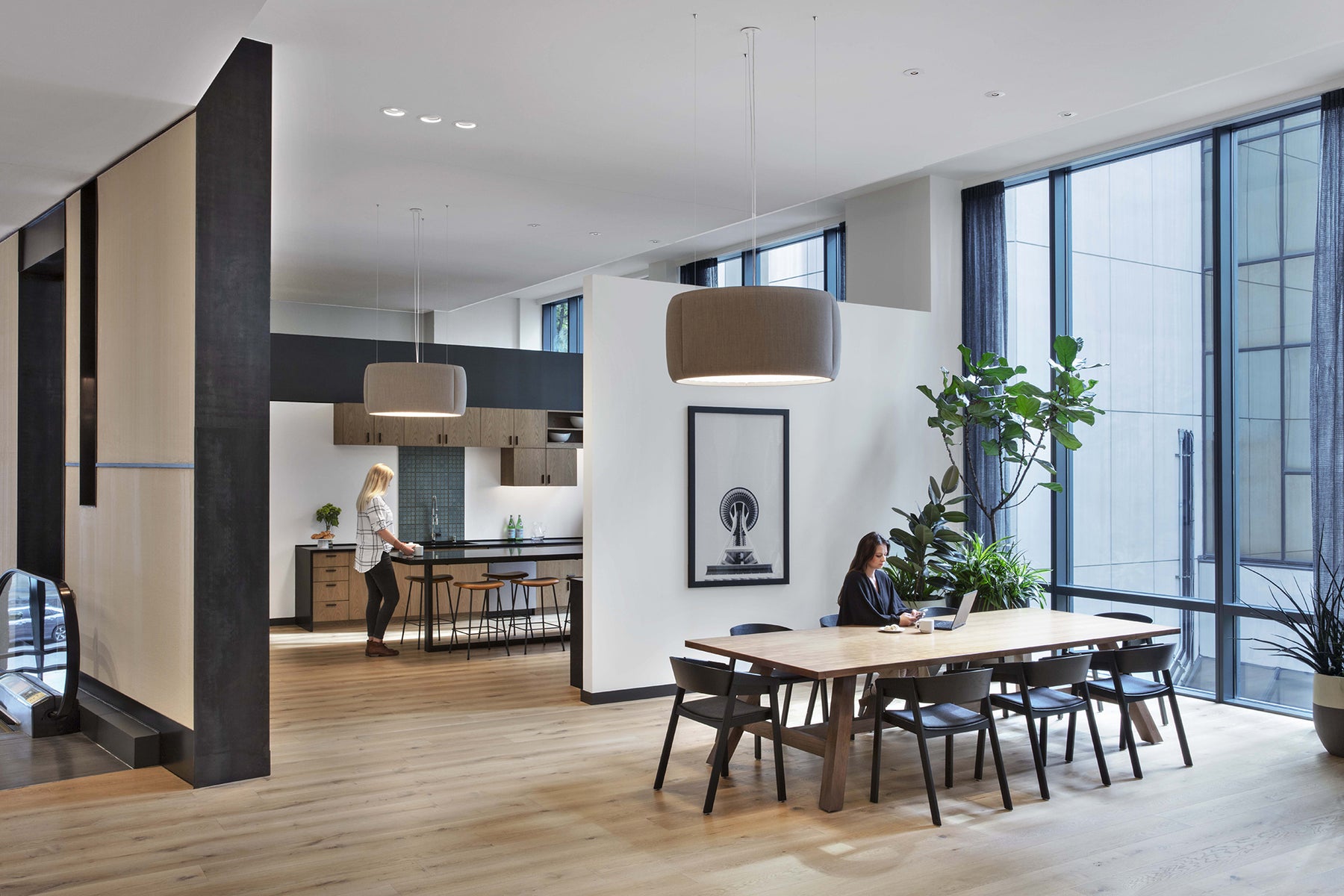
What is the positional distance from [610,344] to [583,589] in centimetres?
171

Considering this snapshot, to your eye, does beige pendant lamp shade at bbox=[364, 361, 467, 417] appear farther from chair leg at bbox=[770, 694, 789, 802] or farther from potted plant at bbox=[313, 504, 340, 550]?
chair leg at bbox=[770, 694, 789, 802]

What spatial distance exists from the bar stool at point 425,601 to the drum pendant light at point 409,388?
6.06 ft

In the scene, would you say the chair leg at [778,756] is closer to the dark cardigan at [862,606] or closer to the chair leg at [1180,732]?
the dark cardigan at [862,606]

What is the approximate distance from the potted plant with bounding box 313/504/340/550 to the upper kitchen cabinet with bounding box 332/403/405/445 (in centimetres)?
70

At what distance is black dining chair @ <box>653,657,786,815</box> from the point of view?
15.5 feet

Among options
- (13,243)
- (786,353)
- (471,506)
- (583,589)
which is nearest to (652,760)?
(583,589)

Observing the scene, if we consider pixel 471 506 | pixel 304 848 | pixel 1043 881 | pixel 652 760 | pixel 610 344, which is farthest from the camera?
pixel 471 506

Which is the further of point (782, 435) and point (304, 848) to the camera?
point (782, 435)

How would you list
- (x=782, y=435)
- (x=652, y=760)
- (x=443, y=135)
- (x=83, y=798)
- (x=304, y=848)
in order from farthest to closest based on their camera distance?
(x=782, y=435) < (x=443, y=135) < (x=652, y=760) < (x=83, y=798) < (x=304, y=848)

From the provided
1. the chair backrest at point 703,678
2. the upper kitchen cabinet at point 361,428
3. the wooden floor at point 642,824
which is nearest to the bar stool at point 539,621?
the upper kitchen cabinet at point 361,428

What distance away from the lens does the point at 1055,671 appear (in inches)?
193

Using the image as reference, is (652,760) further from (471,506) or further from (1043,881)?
(471,506)

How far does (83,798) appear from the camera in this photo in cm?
488

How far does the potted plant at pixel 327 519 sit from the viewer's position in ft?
35.9
